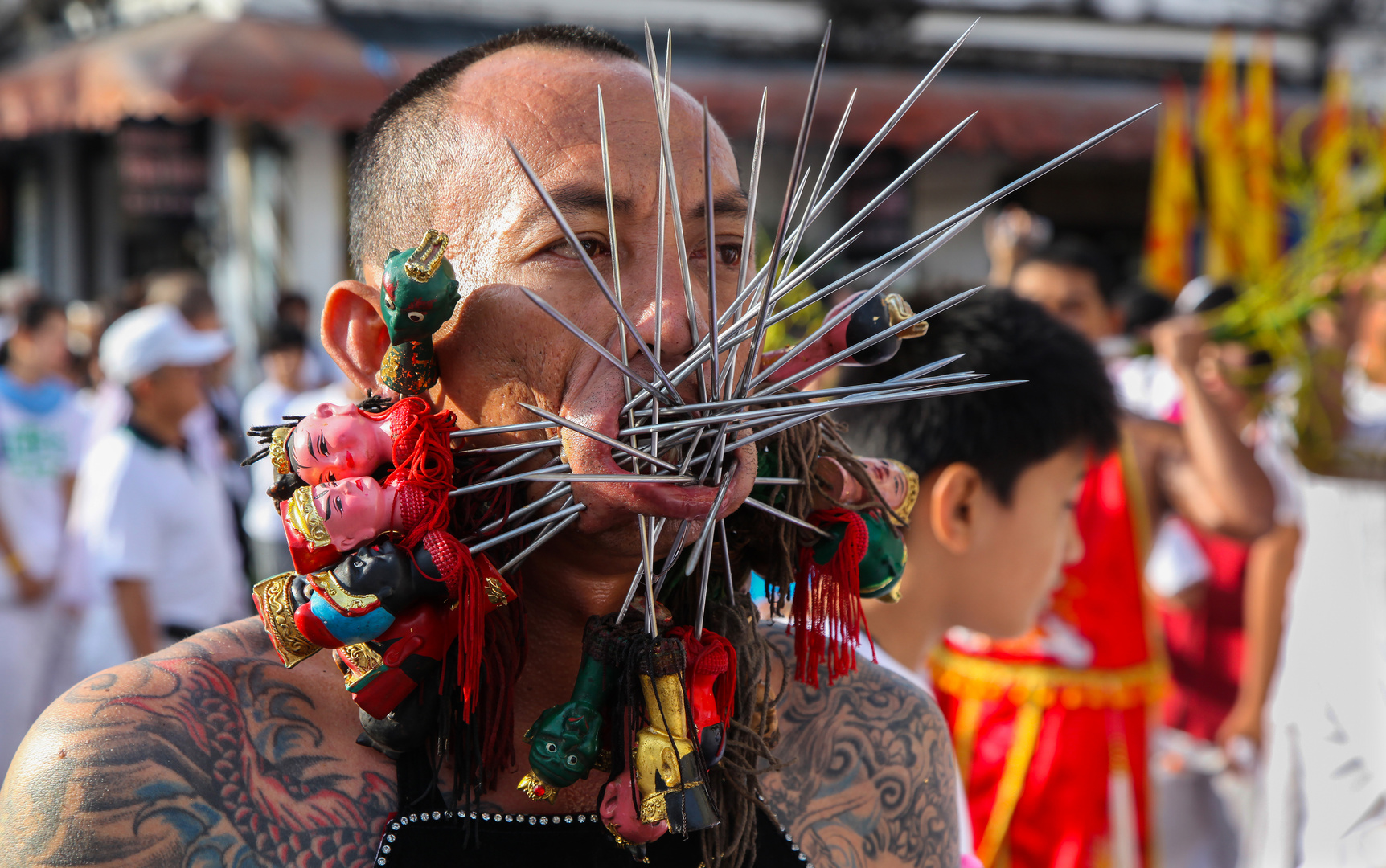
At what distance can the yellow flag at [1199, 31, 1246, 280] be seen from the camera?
A: 5.05 metres

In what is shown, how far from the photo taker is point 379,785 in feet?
4.66

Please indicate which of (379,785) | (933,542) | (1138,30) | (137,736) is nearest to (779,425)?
(379,785)

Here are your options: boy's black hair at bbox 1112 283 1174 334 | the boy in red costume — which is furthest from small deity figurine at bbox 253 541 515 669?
boy's black hair at bbox 1112 283 1174 334

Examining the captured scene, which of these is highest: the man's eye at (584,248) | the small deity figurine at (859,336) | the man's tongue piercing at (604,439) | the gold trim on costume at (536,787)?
the man's eye at (584,248)

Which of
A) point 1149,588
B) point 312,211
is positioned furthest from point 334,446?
point 312,211

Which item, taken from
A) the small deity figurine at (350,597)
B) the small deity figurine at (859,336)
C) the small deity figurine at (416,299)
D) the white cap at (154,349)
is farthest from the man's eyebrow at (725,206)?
the white cap at (154,349)

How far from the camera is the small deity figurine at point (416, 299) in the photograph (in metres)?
1.29

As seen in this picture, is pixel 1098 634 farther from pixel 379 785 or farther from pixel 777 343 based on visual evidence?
pixel 379 785

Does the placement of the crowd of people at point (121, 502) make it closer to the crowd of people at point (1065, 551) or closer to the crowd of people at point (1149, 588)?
the crowd of people at point (1065, 551)

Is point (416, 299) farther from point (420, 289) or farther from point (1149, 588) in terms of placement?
point (1149, 588)

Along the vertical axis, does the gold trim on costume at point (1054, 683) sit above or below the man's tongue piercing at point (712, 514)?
below

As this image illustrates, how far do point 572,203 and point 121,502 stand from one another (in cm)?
317

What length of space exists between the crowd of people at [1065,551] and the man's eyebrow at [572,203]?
1.11 m

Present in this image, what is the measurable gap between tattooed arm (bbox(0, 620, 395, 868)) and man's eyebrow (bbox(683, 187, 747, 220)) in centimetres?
71
